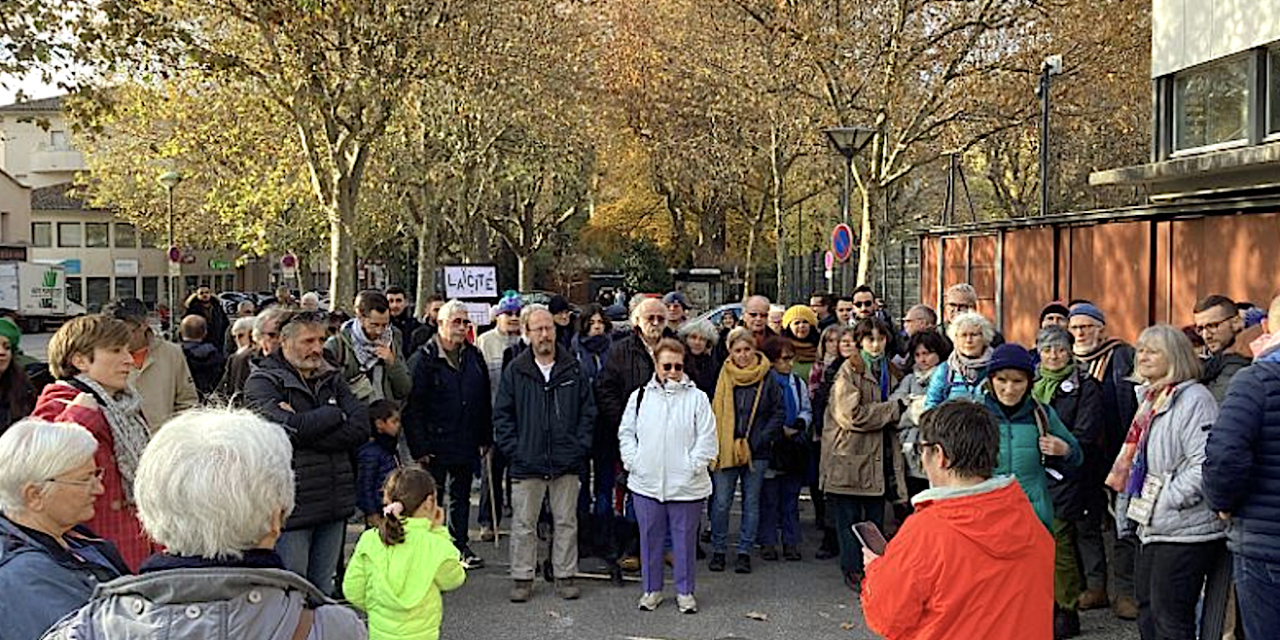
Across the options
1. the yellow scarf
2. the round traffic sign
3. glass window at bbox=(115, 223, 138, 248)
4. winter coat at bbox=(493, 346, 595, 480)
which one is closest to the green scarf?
the yellow scarf

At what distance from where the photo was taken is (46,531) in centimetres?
320

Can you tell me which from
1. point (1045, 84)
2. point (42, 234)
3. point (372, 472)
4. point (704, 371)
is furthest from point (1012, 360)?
point (42, 234)

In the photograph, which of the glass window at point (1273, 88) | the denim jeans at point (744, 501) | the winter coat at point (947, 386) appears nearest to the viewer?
the winter coat at point (947, 386)

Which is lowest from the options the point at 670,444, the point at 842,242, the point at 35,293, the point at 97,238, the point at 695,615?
the point at 695,615

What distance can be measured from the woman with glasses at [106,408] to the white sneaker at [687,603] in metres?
3.79

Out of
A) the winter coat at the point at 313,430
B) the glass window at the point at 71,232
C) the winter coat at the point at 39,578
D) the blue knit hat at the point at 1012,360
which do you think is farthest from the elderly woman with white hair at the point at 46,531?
the glass window at the point at 71,232

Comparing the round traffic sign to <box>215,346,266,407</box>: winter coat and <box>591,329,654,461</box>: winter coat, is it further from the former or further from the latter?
<box>215,346,266,407</box>: winter coat

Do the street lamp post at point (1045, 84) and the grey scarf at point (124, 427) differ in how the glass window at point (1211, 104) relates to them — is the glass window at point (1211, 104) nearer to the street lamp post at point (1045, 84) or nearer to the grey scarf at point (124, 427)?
the street lamp post at point (1045, 84)

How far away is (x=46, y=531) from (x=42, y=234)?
7204 cm

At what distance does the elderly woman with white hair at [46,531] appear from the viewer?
9.58ft

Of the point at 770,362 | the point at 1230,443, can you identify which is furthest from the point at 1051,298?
the point at 1230,443

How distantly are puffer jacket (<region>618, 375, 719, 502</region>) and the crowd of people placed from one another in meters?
0.01

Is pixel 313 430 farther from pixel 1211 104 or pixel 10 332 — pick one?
pixel 1211 104

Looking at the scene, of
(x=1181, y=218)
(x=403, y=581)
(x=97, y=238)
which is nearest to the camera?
(x=403, y=581)
